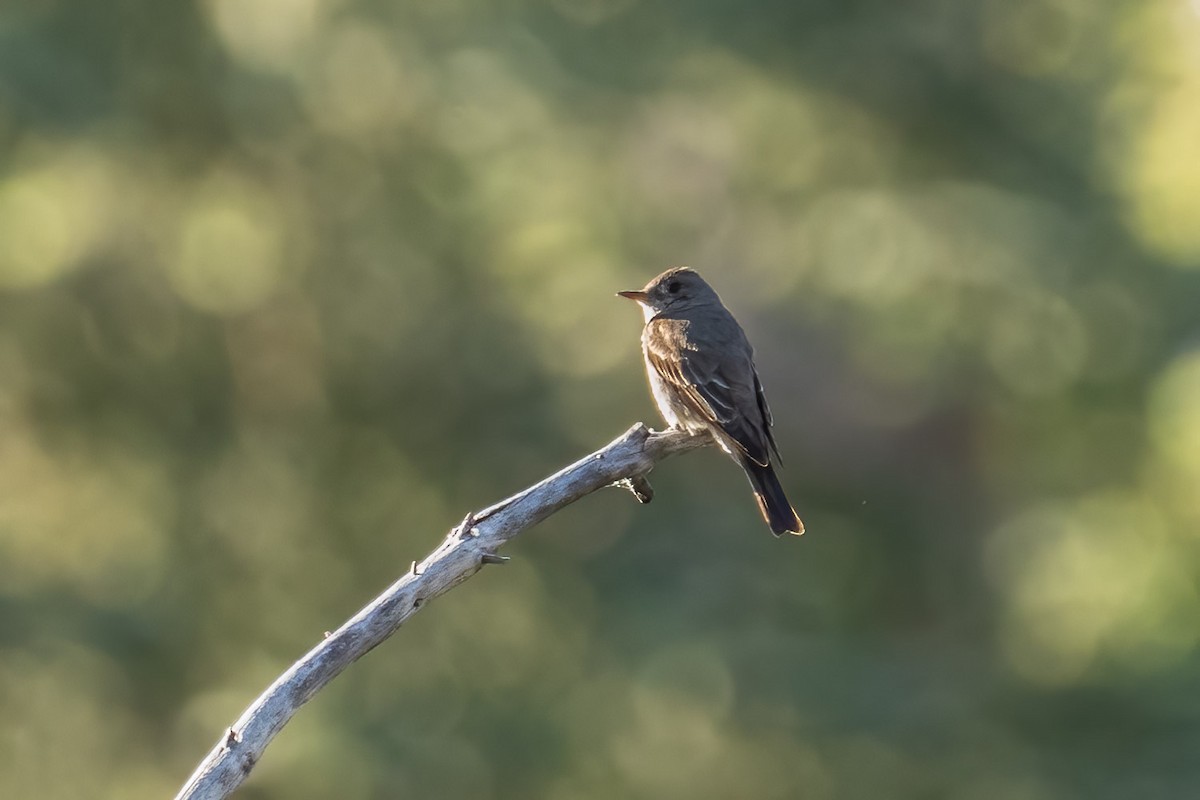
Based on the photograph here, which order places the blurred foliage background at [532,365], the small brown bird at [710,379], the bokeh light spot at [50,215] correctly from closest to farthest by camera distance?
the small brown bird at [710,379], the blurred foliage background at [532,365], the bokeh light spot at [50,215]

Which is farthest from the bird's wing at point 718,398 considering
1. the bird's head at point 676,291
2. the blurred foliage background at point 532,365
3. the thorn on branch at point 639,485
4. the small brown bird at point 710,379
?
the blurred foliage background at point 532,365

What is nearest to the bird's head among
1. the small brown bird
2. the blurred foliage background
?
the small brown bird

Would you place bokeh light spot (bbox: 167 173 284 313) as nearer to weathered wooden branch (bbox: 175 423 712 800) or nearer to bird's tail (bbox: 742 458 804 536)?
bird's tail (bbox: 742 458 804 536)

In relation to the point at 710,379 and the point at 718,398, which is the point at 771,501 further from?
the point at 710,379

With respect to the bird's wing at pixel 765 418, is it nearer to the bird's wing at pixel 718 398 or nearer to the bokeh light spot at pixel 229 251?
the bird's wing at pixel 718 398

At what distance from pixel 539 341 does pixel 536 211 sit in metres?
0.93

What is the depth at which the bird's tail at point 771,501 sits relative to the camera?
6.05 meters

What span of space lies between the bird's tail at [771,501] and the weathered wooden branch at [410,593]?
1489 millimetres

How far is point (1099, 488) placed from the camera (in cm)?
1087

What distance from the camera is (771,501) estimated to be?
6.19 metres

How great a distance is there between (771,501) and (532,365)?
4.90 meters

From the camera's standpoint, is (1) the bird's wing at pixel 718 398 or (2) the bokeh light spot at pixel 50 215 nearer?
(1) the bird's wing at pixel 718 398

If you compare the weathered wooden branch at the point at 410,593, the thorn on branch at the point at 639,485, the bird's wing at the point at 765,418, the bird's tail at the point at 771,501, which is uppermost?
A: the bird's wing at the point at 765,418

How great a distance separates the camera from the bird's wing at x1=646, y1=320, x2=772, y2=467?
20.5ft
